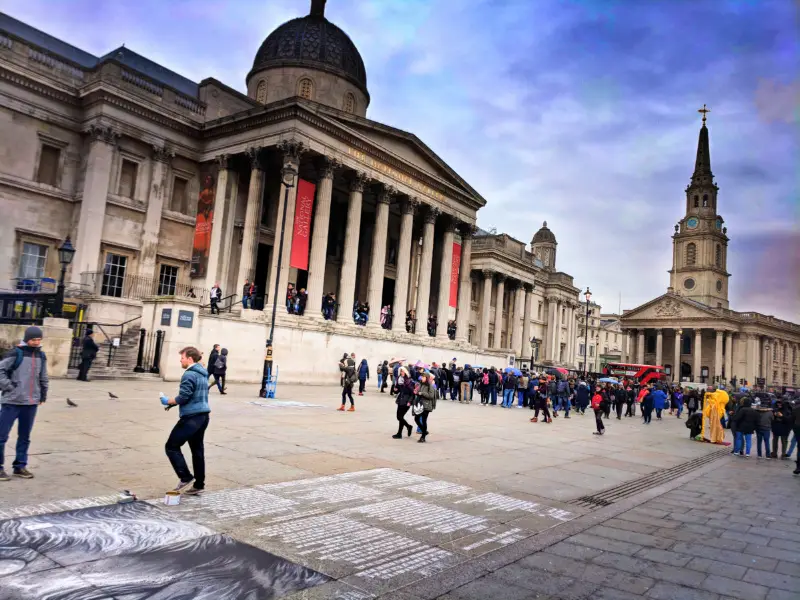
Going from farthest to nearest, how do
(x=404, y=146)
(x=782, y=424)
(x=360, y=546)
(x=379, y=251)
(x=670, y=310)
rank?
(x=670, y=310), (x=404, y=146), (x=379, y=251), (x=782, y=424), (x=360, y=546)

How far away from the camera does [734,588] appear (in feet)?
15.5

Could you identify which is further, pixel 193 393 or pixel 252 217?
pixel 252 217

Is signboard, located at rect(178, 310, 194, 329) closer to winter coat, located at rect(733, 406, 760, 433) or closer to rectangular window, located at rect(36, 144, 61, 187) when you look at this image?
rectangular window, located at rect(36, 144, 61, 187)

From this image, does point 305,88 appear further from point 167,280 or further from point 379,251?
point 167,280

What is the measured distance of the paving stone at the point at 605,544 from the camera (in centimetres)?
564

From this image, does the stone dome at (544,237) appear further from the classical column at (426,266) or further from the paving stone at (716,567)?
the paving stone at (716,567)

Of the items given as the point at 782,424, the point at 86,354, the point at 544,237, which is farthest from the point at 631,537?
the point at 544,237

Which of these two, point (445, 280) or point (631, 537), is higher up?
point (445, 280)

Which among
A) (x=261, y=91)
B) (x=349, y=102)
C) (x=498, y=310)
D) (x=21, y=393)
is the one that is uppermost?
(x=349, y=102)

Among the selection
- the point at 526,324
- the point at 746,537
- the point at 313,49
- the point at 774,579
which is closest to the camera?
the point at 774,579

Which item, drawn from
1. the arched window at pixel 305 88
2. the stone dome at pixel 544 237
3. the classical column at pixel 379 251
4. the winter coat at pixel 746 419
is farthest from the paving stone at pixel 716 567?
the stone dome at pixel 544 237

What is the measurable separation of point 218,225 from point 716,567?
27280mm

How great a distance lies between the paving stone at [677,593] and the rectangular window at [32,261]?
91.8 ft

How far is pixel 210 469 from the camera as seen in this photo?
7.83 meters
